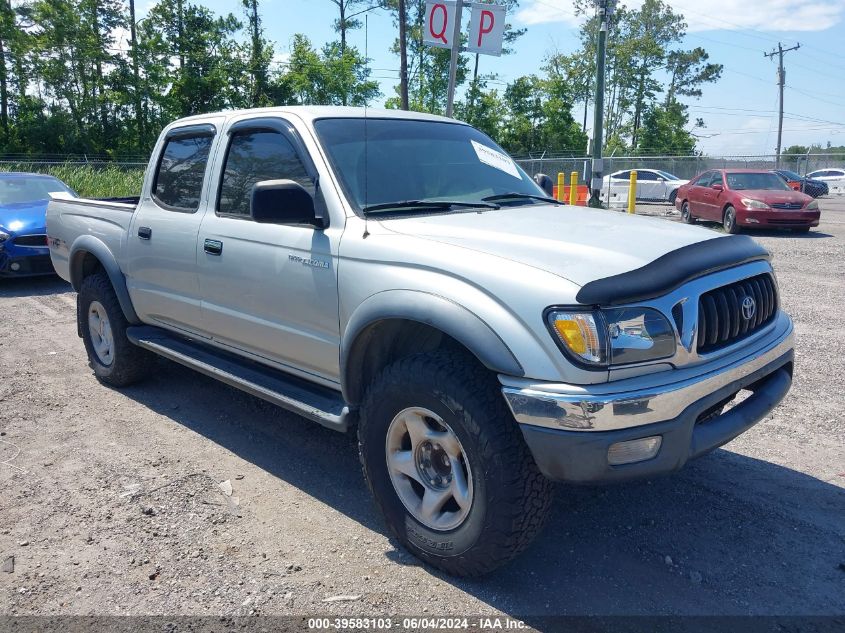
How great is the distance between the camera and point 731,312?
117 inches

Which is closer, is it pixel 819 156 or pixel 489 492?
pixel 489 492

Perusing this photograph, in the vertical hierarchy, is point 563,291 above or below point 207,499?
above

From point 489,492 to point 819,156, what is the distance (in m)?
42.0

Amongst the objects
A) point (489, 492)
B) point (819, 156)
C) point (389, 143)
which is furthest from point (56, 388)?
Answer: point (819, 156)

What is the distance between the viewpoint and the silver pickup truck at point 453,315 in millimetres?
2562

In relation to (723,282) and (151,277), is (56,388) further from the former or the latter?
(723,282)

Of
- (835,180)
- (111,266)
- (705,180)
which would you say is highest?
(835,180)

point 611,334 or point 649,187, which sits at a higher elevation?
point 649,187

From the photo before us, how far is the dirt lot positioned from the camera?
9.46 ft

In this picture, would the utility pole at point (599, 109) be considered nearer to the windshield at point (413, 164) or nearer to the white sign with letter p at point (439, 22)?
the white sign with letter p at point (439, 22)

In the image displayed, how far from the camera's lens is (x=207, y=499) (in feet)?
12.3

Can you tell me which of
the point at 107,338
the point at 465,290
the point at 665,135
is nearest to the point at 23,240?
the point at 107,338

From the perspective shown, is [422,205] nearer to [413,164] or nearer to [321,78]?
[413,164]

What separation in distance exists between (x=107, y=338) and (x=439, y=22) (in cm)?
650
